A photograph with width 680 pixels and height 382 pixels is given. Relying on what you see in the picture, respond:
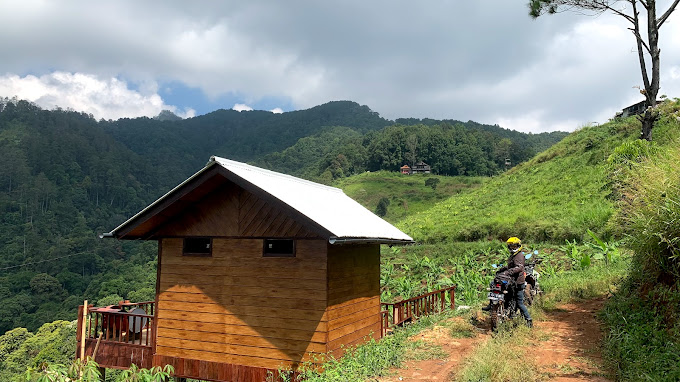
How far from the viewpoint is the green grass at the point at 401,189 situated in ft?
254

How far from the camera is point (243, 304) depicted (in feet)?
33.6

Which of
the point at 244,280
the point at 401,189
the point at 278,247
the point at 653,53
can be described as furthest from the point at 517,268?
the point at 401,189

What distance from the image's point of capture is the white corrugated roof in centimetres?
938

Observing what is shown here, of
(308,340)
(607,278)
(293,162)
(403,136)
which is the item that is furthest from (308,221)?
(293,162)

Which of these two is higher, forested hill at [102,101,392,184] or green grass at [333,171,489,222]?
forested hill at [102,101,392,184]

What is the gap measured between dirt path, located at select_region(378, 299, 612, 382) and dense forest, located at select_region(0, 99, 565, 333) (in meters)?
50.8

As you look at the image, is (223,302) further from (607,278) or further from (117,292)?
(117,292)

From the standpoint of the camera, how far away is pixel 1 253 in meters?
81.1

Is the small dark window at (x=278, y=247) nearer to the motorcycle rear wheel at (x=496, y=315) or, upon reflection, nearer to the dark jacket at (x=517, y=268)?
the motorcycle rear wheel at (x=496, y=315)

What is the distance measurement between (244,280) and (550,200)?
77.6ft

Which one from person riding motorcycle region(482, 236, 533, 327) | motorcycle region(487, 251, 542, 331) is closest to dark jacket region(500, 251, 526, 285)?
person riding motorcycle region(482, 236, 533, 327)

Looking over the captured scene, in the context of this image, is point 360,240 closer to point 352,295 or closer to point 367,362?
point 352,295

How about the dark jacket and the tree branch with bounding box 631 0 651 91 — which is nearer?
the dark jacket

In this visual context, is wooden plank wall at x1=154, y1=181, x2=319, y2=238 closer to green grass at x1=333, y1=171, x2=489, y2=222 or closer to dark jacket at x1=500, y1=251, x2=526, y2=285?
dark jacket at x1=500, y1=251, x2=526, y2=285
